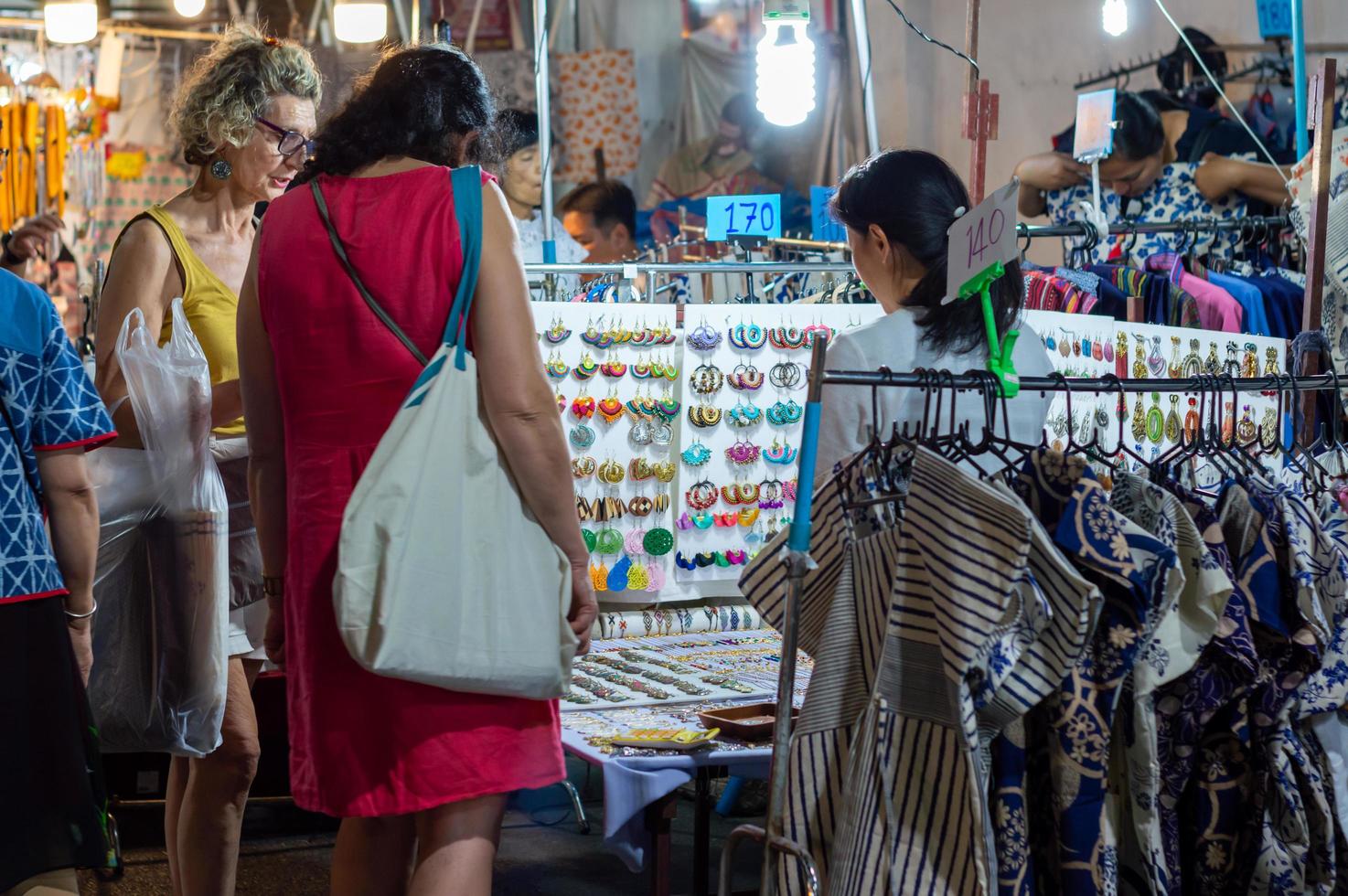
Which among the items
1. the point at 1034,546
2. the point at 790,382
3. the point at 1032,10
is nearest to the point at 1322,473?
the point at 1034,546

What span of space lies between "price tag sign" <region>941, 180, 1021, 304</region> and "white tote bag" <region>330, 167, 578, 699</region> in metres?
0.62

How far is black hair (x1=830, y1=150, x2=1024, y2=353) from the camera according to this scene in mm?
2055

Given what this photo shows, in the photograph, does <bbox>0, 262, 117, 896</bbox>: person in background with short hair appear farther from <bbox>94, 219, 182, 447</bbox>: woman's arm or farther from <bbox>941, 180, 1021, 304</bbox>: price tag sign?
<bbox>941, 180, 1021, 304</bbox>: price tag sign

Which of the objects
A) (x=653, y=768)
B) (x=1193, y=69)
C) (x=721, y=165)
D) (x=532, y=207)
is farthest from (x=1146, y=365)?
(x=721, y=165)

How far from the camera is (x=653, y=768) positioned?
93.2 inches

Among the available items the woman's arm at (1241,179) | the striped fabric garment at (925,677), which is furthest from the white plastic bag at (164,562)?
the woman's arm at (1241,179)

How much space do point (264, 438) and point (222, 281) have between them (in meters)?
0.68

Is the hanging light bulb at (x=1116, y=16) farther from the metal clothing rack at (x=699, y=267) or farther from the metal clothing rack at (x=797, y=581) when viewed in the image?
the metal clothing rack at (x=797, y=581)

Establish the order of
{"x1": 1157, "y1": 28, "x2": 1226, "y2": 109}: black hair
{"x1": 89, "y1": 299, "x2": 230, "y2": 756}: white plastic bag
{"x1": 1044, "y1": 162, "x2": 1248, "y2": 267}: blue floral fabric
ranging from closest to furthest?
{"x1": 89, "y1": 299, "x2": 230, "y2": 756}: white plastic bag → {"x1": 1044, "y1": 162, "x2": 1248, "y2": 267}: blue floral fabric → {"x1": 1157, "y1": 28, "x2": 1226, "y2": 109}: black hair

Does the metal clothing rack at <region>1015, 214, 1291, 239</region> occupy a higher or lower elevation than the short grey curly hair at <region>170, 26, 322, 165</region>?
lower

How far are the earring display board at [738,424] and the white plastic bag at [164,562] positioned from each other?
1648mm

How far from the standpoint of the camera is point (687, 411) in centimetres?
380

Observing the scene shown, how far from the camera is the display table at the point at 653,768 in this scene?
2348 mm

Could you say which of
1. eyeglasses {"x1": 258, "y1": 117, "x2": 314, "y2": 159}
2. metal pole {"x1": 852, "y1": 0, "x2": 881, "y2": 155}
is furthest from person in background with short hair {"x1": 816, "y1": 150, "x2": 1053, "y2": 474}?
metal pole {"x1": 852, "y1": 0, "x2": 881, "y2": 155}
